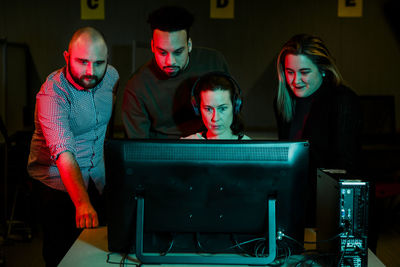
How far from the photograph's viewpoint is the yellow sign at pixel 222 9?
12.1ft

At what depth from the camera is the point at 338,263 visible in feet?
4.12

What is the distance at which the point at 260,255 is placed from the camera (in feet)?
4.32

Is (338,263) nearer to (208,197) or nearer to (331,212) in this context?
(331,212)

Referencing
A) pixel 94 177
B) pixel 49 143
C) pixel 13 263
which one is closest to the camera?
pixel 49 143

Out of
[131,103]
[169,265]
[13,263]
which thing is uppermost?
[131,103]

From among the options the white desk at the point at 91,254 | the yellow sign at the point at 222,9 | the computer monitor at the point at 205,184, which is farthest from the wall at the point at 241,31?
the computer monitor at the point at 205,184

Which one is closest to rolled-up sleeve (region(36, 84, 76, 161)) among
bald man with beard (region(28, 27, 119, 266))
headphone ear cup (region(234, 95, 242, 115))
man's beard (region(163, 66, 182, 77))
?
bald man with beard (region(28, 27, 119, 266))

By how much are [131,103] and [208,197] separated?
1.11 metres

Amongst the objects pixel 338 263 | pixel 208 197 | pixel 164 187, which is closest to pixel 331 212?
pixel 338 263

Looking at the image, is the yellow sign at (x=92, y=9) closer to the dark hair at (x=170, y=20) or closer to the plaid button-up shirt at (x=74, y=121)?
the plaid button-up shirt at (x=74, y=121)

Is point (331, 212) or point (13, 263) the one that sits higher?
point (331, 212)

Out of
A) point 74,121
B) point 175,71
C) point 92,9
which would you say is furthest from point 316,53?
point 92,9

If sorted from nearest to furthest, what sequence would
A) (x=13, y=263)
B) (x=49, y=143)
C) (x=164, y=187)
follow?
(x=164, y=187) → (x=49, y=143) → (x=13, y=263)

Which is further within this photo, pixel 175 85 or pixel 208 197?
pixel 175 85
